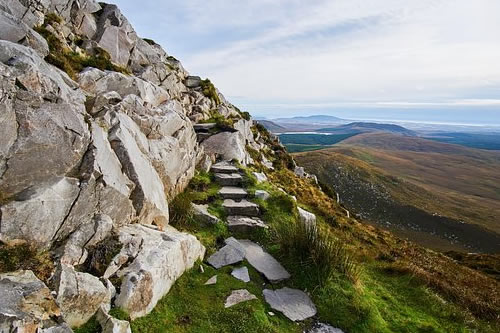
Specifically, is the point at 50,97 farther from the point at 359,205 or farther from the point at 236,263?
the point at 359,205

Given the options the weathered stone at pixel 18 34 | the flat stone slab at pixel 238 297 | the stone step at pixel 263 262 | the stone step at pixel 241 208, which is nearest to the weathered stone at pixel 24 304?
the flat stone slab at pixel 238 297

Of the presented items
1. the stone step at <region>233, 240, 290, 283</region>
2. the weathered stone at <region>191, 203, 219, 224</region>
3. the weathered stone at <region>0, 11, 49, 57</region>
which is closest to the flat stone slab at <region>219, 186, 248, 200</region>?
the weathered stone at <region>191, 203, 219, 224</region>

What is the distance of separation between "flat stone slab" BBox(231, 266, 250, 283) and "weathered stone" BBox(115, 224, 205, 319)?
4.61 ft

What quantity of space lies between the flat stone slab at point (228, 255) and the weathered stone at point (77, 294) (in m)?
4.56

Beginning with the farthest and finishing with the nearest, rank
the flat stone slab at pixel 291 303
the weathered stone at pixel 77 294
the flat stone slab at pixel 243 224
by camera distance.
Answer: the flat stone slab at pixel 243 224, the flat stone slab at pixel 291 303, the weathered stone at pixel 77 294

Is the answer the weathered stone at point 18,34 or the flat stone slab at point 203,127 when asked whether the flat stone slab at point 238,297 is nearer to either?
the weathered stone at point 18,34

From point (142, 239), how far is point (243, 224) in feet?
17.3

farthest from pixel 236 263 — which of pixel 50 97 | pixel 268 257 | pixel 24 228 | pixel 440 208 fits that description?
pixel 440 208

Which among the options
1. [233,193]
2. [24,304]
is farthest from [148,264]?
[233,193]

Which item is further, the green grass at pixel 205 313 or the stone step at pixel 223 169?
the stone step at pixel 223 169

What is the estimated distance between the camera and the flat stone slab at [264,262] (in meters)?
11.2

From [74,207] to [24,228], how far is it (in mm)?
1178

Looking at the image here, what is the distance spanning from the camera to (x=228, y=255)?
11.5 m

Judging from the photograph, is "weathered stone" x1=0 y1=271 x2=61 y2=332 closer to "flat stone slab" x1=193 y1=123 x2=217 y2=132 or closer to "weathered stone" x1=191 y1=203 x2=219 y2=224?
"weathered stone" x1=191 y1=203 x2=219 y2=224
